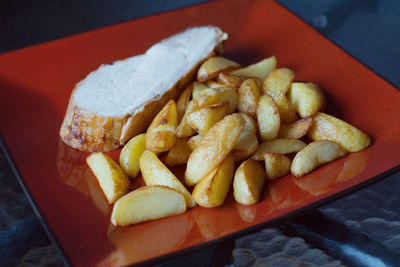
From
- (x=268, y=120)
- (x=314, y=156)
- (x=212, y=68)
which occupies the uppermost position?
(x=212, y=68)

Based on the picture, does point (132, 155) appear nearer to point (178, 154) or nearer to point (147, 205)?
point (178, 154)

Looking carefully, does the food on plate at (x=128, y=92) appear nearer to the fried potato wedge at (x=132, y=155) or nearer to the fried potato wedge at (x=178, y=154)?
the fried potato wedge at (x=132, y=155)

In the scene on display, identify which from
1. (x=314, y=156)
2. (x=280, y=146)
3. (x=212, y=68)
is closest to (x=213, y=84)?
(x=212, y=68)

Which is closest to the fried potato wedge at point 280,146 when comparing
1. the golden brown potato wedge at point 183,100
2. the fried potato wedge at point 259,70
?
the golden brown potato wedge at point 183,100

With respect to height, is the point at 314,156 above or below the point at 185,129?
below

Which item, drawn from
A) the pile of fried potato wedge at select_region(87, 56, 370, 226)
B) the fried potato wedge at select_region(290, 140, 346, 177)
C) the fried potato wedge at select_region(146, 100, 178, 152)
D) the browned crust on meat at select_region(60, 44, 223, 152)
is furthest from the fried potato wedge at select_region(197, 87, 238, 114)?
the fried potato wedge at select_region(290, 140, 346, 177)

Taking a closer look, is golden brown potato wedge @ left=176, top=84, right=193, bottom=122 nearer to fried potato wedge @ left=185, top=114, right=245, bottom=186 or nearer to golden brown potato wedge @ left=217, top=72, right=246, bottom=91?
golden brown potato wedge @ left=217, top=72, right=246, bottom=91
